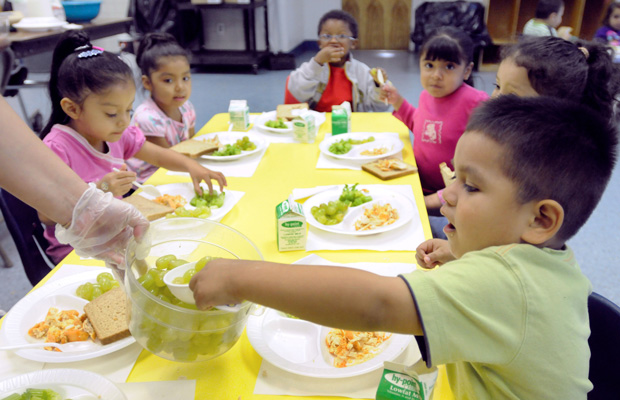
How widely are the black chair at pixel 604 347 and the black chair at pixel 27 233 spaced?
5.22 ft

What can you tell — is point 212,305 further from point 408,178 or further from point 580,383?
point 408,178

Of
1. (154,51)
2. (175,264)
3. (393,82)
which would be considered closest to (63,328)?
(175,264)

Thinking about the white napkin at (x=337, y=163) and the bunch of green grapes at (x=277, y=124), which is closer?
the white napkin at (x=337, y=163)

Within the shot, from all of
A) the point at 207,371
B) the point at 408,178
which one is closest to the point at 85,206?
the point at 207,371

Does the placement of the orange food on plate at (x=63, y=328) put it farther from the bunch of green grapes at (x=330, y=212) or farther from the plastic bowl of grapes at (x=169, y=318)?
the bunch of green grapes at (x=330, y=212)

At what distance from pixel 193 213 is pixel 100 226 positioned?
0.50 m

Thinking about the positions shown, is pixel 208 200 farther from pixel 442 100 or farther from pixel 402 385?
pixel 442 100

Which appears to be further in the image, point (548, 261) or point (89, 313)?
point (89, 313)

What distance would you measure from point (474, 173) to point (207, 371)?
62cm

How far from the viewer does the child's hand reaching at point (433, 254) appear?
1.04 m

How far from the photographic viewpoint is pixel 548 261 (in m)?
0.68

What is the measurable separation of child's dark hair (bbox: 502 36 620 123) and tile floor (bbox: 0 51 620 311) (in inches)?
50.2

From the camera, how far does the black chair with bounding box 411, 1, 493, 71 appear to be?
6.31m

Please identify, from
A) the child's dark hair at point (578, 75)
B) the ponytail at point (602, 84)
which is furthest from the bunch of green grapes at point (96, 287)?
the ponytail at point (602, 84)
